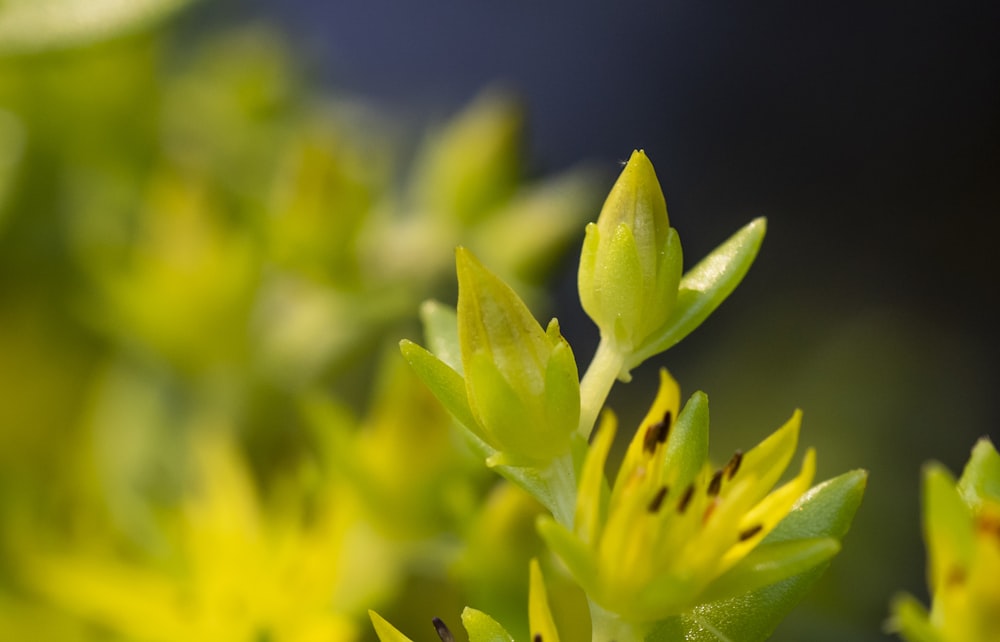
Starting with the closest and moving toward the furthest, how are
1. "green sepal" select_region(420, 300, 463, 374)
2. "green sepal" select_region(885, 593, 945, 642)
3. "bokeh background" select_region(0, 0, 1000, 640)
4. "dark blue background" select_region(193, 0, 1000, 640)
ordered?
1. "green sepal" select_region(885, 593, 945, 642)
2. "green sepal" select_region(420, 300, 463, 374)
3. "bokeh background" select_region(0, 0, 1000, 640)
4. "dark blue background" select_region(193, 0, 1000, 640)

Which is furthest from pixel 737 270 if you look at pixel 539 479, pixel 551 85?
pixel 551 85

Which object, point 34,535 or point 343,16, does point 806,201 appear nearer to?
point 343,16

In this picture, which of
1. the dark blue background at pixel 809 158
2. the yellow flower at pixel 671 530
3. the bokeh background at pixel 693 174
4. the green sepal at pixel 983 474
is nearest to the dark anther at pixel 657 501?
the yellow flower at pixel 671 530

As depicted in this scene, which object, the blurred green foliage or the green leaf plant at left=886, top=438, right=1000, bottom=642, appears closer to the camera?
the green leaf plant at left=886, top=438, right=1000, bottom=642

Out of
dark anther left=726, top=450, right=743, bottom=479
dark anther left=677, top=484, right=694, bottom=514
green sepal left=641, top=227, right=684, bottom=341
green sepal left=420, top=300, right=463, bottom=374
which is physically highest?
green sepal left=641, top=227, right=684, bottom=341

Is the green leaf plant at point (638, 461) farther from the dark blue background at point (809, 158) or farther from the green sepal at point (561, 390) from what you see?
the dark blue background at point (809, 158)

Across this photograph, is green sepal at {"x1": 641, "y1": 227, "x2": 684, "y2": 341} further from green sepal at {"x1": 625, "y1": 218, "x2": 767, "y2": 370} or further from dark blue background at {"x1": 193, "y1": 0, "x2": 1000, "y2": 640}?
dark blue background at {"x1": 193, "y1": 0, "x2": 1000, "y2": 640}

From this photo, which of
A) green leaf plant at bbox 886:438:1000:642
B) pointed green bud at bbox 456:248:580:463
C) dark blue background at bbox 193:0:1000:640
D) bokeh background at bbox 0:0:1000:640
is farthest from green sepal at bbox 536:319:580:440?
dark blue background at bbox 193:0:1000:640
